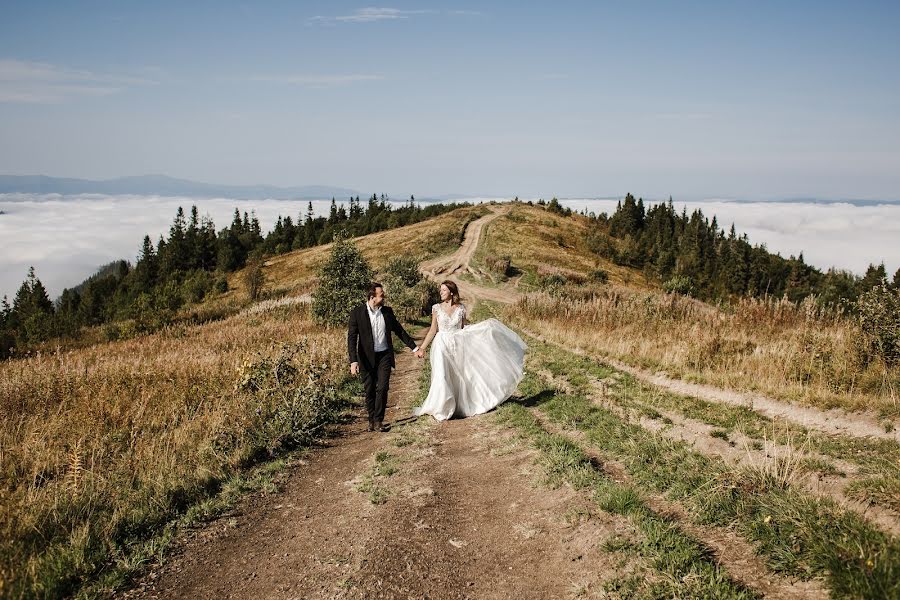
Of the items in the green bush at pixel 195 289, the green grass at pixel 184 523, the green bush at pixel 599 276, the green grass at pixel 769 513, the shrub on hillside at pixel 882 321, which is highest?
the shrub on hillside at pixel 882 321

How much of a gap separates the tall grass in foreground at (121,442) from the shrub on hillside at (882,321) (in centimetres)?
1063

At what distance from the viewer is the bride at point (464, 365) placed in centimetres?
954

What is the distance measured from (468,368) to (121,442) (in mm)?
5818

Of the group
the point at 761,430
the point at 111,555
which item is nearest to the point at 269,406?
the point at 111,555

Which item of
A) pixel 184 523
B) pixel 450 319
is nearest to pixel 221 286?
pixel 450 319

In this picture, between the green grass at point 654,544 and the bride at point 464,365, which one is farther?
the bride at point 464,365

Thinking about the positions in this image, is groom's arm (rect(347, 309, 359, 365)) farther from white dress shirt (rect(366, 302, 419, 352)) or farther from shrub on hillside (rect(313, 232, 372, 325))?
shrub on hillside (rect(313, 232, 372, 325))

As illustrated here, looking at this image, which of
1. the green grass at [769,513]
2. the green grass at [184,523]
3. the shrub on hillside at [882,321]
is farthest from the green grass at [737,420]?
the green grass at [184,523]

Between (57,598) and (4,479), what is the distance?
2.98m

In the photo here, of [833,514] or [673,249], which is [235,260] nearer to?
[673,249]

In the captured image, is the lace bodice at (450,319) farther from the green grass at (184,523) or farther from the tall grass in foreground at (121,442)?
the green grass at (184,523)

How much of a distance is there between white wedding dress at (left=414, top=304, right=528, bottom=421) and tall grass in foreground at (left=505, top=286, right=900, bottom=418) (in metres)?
4.62

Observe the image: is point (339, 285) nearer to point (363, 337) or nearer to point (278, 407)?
point (278, 407)

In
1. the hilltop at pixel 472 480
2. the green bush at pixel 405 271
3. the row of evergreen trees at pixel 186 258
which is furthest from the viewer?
the row of evergreen trees at pixel 186 258
